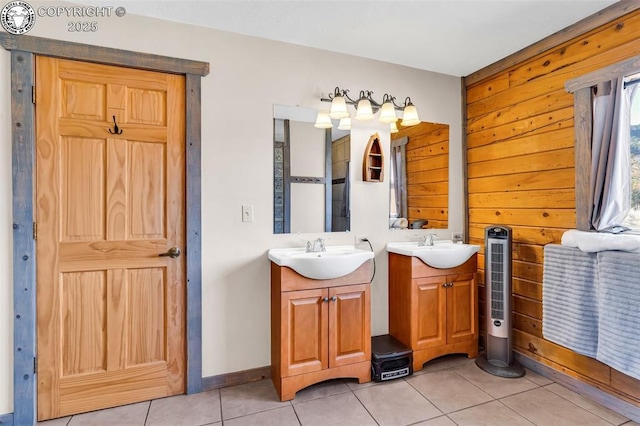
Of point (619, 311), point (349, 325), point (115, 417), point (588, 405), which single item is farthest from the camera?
point (349, 325)

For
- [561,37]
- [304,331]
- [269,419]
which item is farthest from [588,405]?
[561,37]

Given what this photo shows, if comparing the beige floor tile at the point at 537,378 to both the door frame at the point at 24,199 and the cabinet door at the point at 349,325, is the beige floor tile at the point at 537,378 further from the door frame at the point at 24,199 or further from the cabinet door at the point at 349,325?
the door frame at the point at 24,199

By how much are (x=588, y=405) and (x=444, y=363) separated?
87 cm

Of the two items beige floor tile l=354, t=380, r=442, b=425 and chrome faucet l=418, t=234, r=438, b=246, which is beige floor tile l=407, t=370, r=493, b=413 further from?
chrome faucet l=418, t=234, r=438, b=246

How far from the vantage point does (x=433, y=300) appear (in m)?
2.47

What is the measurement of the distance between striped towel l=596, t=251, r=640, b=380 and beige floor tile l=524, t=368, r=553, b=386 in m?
0.51

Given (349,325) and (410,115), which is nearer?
(349,325)

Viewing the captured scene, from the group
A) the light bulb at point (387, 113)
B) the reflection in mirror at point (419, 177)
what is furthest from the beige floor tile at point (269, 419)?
the light bulb at point (387, 113)

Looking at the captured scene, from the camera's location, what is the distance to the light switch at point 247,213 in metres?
2.30

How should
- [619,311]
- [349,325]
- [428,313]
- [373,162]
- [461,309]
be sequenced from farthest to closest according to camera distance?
[373,162] → [461,309] → [428,313] → [349,325] → [619,311]

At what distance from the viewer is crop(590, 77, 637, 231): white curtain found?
1.94 m

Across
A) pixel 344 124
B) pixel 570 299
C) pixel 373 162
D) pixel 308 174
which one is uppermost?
pixel 344 124

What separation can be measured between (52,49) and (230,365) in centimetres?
225

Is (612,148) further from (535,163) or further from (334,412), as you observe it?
(334,412)
